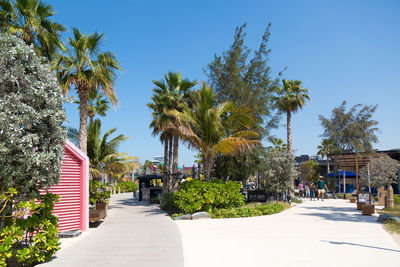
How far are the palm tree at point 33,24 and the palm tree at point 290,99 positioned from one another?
20373 mm

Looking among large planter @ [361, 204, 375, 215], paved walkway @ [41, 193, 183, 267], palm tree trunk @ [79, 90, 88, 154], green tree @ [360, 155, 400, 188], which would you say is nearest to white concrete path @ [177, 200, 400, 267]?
paved walkway @ [41, 193, 183, 267]

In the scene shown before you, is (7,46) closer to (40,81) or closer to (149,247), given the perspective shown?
(40,81)

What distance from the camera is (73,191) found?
9.70 metres

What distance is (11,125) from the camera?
205 inches

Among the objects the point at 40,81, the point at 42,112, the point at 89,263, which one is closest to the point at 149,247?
the point at 89,263

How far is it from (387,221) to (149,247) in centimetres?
900

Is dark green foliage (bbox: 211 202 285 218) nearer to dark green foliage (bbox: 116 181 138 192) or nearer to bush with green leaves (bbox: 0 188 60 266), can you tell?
bush with green leaves (bbox: 0 188 60 266)

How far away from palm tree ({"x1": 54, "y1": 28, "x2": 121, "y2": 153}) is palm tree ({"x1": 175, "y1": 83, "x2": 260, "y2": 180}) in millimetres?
3920

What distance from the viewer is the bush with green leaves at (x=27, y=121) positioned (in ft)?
17.4

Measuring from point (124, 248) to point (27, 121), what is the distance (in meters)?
3.67

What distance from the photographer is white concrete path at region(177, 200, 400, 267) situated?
5914 millimetres

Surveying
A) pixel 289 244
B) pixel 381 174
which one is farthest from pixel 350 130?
pixel 289 244

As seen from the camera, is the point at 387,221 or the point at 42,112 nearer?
the point at 42,112

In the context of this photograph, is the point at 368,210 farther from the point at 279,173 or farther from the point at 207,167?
the point at 207,167
